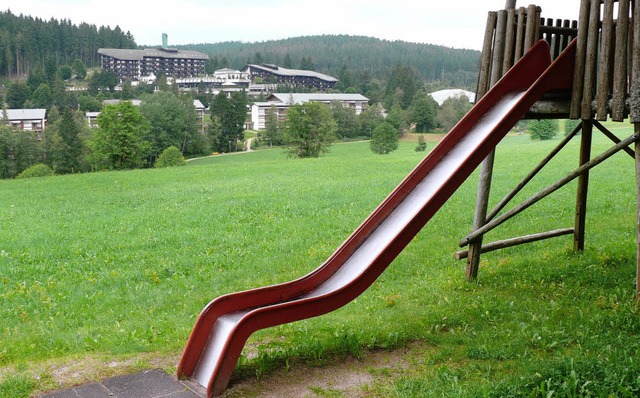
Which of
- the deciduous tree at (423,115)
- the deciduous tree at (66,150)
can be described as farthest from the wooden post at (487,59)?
the deciduous tree at (423,115)

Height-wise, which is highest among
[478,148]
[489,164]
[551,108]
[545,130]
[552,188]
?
[551,108]

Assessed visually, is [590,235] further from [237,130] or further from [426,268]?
[237,130]

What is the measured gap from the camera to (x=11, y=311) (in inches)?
410

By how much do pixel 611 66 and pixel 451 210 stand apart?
9359 millimetres

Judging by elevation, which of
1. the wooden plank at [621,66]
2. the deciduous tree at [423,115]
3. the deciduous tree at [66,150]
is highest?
the wooden plank at [621,66]

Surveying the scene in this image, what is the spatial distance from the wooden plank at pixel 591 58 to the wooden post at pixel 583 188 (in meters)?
1.39

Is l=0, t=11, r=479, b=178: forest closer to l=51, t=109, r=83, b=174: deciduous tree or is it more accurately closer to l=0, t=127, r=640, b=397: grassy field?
l=51, t=109, r=83, b=174: deciduous tree

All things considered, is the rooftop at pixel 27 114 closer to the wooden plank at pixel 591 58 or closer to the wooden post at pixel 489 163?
the wooden post at pixel 489 163

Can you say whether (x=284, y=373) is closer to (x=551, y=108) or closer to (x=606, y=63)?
(x=551, y=108)

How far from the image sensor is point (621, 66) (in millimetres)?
7762

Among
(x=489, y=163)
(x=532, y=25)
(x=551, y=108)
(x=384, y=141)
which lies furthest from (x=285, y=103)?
(x=551, y=108)

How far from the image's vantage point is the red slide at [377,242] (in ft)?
20.6

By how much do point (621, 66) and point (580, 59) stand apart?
0.53 meters

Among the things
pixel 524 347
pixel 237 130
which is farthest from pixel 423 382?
pixel 237 130
